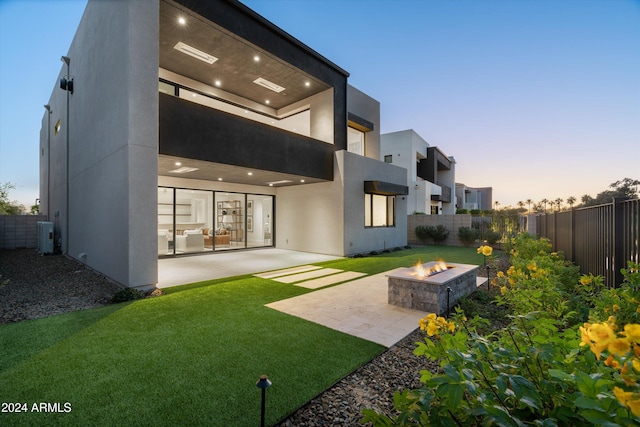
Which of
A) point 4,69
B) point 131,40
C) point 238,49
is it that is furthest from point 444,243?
point 4,69

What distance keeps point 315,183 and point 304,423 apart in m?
9.98

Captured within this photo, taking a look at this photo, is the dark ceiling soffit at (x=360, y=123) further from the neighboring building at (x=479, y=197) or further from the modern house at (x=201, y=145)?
the neighboring building at (x=479, y=197)

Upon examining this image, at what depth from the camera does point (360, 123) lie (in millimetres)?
12773

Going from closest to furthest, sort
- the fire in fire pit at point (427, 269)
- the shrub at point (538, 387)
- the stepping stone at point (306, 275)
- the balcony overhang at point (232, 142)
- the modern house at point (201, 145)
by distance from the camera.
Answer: the shrub at point (538, 387) → the fire in fire pit at point (427, 269) → the modern house at point (201, 145) → the balcony overhang at point (232, 142) → the stepping stone at point (306, 275)

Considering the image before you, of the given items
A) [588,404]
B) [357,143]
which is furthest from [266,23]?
[588,404]

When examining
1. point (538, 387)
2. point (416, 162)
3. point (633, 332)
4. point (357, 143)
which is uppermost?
point (416, 162)

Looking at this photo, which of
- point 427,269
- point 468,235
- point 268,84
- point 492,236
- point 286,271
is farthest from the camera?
point 468,235

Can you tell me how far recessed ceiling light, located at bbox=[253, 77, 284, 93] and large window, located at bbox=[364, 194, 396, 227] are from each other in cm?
570

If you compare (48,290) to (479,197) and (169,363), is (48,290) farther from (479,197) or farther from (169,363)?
(479,197)

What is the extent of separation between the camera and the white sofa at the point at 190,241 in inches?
429

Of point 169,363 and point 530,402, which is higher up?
point 530,402

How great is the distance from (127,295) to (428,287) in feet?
18.1

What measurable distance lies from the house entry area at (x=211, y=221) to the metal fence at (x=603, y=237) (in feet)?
35.7

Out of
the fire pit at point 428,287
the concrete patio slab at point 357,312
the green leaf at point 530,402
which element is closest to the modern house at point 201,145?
the concrete patio slab at point 357,312
